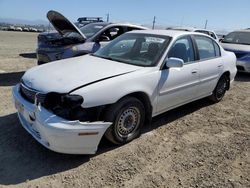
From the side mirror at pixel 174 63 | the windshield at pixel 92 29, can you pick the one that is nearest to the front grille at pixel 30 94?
the side mirror at pixel 174 63

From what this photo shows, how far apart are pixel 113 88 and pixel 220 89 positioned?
11.3ft

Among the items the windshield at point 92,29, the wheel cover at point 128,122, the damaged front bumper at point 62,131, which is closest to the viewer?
the damaged front bumper at point 62,131

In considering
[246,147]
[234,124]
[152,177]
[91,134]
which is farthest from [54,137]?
[234,124]

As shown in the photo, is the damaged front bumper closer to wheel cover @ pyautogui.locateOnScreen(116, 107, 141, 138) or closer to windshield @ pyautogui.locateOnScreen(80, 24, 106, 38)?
wheel cover @ pyautogui.locateOnScreen(116, 107, 141, 138)

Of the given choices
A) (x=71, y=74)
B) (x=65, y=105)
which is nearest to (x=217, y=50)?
(x=71, y=74)

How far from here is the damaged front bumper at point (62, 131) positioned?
3.22m

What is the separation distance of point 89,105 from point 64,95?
0.32 metres

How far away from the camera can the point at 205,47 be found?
5562mm

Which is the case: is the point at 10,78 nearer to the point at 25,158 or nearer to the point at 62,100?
the point at 25,158

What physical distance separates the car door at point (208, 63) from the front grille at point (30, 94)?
303cm

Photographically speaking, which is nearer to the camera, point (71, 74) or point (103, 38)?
point (71, 74)

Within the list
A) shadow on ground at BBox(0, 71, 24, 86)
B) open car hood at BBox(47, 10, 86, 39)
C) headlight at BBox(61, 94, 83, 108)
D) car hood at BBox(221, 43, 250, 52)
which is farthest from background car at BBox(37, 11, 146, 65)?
car hood at BBox(221, 43, 250, 52)

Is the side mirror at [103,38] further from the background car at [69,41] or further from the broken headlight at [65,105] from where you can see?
the broken headlight at [65,105]

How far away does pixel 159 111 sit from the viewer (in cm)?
452
